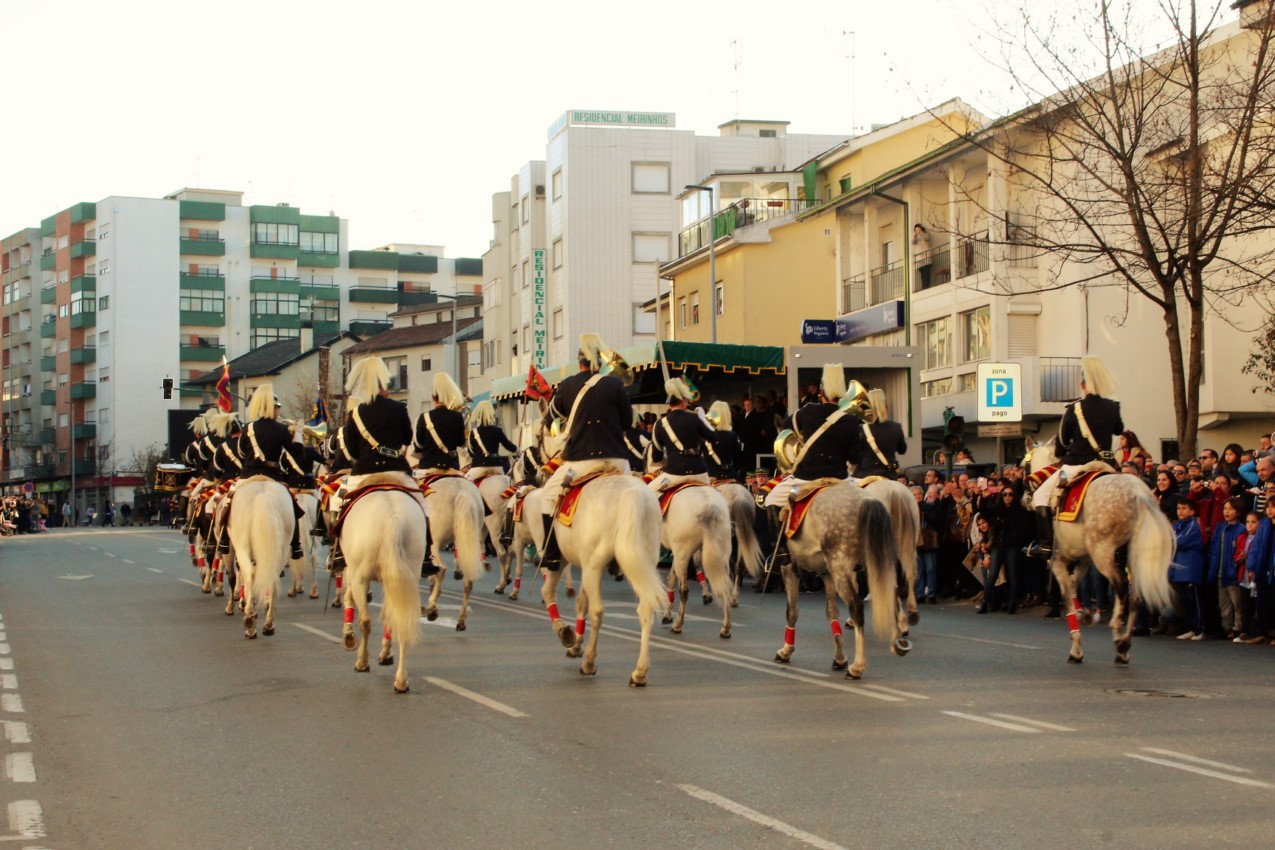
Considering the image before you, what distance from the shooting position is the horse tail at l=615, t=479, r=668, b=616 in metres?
12.5

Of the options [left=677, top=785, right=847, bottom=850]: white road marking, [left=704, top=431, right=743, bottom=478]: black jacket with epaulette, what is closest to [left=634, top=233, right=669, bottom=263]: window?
[left=704, top=431, right=743, bottom=478]: black jacket with epaulette

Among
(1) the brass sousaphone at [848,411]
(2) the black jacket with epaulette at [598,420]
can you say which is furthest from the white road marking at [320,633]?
(1) the brass sousaphone at [848,411]

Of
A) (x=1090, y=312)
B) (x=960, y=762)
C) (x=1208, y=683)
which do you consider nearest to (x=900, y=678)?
(x=1208, y=683)

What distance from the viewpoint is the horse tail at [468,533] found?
57.6 ft

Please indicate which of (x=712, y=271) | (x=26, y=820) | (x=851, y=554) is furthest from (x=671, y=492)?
(x=712, y=271)

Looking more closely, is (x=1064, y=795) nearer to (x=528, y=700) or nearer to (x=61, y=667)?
(x=528, y=700)

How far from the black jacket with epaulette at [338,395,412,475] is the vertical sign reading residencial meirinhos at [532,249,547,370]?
64727 mm

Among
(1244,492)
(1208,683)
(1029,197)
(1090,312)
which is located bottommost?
(1208,683)

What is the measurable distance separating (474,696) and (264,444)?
5.90 m

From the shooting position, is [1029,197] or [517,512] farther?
[1029,197]

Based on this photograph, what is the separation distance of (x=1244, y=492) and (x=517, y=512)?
931 cm

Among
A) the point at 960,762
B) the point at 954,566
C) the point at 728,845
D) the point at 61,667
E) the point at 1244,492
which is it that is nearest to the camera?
the point at 728,845

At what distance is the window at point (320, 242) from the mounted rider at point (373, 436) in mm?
115510

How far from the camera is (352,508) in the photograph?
13.1m
